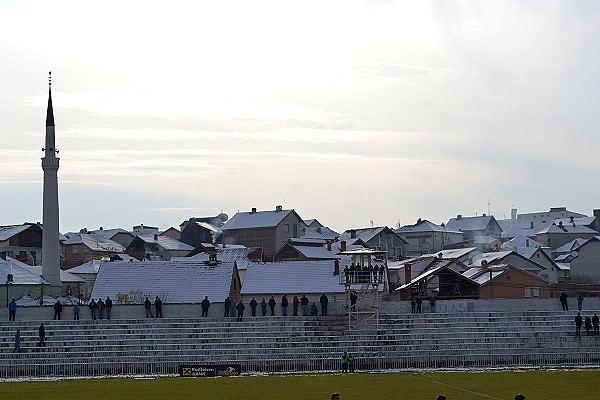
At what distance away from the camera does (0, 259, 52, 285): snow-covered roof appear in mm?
80562

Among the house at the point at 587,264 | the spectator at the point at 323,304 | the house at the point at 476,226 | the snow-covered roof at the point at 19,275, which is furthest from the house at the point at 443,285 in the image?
the house at the point at 476,226

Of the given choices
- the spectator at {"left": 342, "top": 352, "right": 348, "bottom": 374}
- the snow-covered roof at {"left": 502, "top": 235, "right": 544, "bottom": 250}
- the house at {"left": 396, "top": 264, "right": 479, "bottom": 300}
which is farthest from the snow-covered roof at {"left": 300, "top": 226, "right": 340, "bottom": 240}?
the spectator at {"left": 342, "top": 352, "right": 348, "bottom": 374}

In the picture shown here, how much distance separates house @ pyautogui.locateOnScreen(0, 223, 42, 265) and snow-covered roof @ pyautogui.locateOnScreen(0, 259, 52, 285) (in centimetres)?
3652

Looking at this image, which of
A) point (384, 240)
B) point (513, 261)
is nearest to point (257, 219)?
point (384, 240)

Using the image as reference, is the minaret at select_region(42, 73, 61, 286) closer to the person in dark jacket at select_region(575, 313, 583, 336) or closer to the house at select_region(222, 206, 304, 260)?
the person in dark jacket at select_region(575, 313, 583, 336)

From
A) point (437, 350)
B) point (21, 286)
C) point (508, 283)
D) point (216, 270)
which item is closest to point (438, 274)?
point (508, 283)

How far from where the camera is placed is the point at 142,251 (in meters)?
139

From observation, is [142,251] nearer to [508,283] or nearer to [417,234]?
[417,234]

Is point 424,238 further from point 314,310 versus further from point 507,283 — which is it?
point 314,310

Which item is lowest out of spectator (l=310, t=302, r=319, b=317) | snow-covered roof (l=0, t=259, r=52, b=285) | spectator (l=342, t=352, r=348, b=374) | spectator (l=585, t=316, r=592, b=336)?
spectator (l=342, t=352, r=348, b=374)

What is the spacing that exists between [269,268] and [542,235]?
87.4 metres

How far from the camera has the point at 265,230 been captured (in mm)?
137750

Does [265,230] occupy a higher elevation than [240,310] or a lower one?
higher

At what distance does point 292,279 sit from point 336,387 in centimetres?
3419
